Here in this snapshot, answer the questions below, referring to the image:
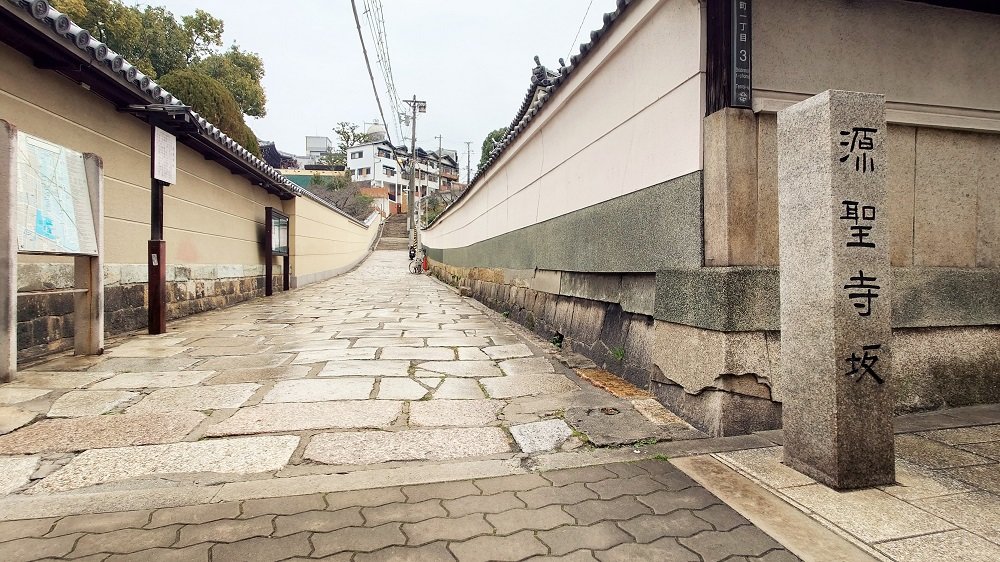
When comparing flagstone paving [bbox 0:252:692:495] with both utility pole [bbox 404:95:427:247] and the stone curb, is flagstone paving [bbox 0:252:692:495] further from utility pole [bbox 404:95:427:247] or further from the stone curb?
utility pole [bbox 404:95:427:247]

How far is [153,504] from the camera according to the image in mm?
2334

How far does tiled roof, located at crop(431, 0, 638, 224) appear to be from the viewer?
450cm

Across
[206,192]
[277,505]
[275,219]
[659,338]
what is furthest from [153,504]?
[275,219]

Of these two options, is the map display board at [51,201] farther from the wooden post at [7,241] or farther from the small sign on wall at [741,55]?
the small sign on wall at [741,55]

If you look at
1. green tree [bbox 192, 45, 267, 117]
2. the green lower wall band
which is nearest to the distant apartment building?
green tree [bbox 192, 45, 267, 117]

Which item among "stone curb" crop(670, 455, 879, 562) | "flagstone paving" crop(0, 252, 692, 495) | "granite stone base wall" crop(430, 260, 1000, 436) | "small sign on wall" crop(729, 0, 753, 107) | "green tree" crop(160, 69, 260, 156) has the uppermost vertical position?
"green tree" crop(160, 69, 260, 156)

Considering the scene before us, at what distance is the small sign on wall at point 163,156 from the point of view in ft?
21.9

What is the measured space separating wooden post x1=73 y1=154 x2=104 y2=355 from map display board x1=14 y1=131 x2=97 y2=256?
6cm

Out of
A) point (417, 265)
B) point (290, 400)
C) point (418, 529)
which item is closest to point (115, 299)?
point (290, 400)

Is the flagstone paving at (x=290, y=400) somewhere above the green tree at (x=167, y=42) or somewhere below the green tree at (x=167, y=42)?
below

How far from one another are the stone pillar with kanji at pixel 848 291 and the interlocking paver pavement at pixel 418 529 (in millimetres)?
723

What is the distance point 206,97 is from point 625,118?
15994mm

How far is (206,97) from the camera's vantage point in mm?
15750

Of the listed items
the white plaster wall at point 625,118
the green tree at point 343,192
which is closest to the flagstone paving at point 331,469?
the white plaster wall at point 625,118
